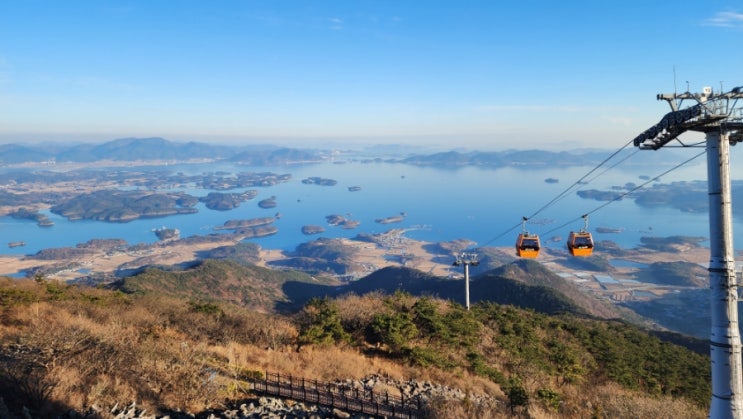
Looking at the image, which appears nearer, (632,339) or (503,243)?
(632,339)

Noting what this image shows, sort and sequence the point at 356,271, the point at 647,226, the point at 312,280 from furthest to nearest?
the point at 647,226 → the point at 356,271 → the point at 312,280

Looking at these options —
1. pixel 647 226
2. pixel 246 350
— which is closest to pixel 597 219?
pixel 647 226

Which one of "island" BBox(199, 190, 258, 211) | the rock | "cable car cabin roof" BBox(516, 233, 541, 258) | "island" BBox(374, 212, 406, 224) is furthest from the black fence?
"island" BBox(199, 190, 258, 211)

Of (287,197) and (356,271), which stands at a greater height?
(287,197)

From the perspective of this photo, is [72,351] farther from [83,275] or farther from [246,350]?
[83,275]

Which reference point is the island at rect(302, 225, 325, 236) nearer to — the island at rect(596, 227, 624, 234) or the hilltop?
the island at rect(596, 227, 624, 234)

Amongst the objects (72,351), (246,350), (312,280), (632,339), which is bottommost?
(312,280)
